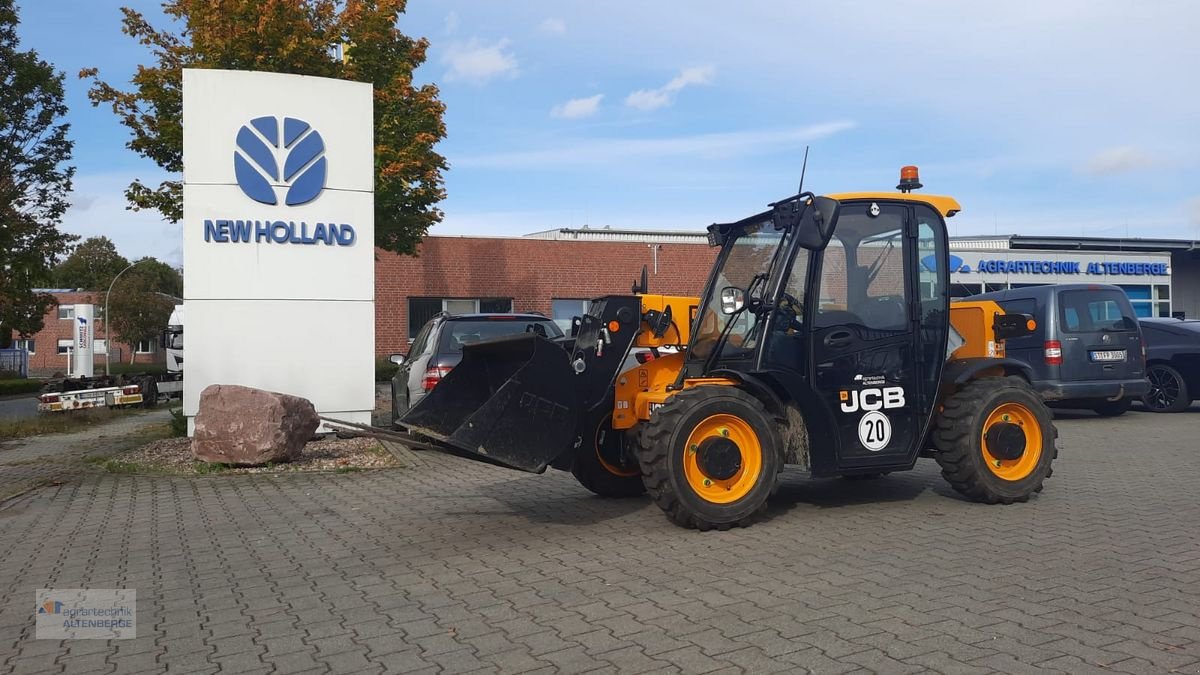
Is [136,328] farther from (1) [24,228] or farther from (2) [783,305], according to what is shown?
(2) [783,305]

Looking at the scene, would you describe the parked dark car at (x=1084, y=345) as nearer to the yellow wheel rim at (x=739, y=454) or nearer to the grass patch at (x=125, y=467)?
the yellow wheel rim at (x=739, y=454)

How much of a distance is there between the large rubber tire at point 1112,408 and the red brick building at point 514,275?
1687cm

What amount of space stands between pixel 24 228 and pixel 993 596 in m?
28.0

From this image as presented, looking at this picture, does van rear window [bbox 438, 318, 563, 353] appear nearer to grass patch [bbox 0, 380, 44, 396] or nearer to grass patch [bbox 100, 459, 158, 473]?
grass patch [bbox 100, 459, 158, 473]

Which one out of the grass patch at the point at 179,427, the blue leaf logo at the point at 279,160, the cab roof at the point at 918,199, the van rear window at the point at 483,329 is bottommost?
the grass patch at the point at 179,427

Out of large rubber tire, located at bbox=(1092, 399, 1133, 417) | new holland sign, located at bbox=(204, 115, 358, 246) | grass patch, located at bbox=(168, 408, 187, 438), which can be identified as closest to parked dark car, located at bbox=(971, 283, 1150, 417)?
large rubber tire, located at bbox=(1092, 399, 1133, 417)

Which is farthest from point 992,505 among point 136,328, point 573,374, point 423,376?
point 136,328

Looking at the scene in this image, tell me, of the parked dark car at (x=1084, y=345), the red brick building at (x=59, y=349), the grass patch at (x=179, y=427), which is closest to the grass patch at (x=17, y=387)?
the grass patch at (x=179, y=427)

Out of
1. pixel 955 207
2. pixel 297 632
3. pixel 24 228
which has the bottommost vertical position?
pixel 297 632

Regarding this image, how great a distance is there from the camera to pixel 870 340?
7.05 m

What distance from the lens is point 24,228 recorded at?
26109 mm

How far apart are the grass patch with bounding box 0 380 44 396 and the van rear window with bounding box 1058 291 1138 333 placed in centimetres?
3291

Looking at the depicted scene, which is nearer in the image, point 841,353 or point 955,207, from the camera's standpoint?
point 841,353

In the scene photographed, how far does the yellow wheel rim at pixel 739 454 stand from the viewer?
639 centimetres
